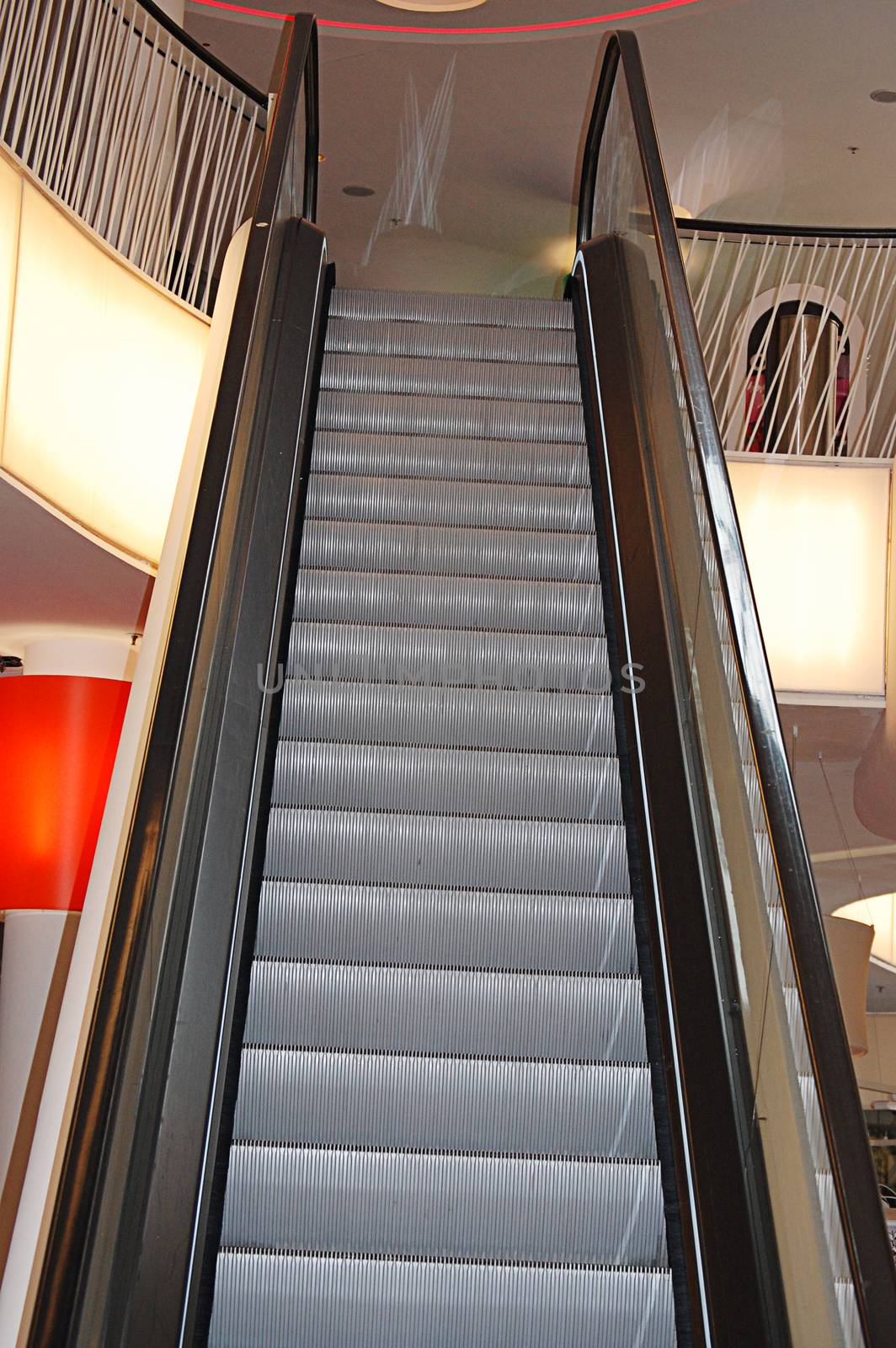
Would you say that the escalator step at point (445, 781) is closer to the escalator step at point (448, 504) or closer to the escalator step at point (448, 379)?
the escalator step at point (448, 504)

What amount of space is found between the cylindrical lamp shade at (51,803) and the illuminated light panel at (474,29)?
5752 mm

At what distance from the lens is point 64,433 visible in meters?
5.04

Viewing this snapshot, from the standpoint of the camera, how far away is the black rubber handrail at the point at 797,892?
167 cm

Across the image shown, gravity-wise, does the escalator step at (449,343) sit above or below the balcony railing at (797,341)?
below

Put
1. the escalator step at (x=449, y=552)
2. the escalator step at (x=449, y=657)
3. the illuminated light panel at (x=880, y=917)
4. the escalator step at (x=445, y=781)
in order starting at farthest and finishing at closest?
the illuminated light panel at (x=880, y=917)
the escalator step at (x=449, y=552)
the escalator step at (x=449, y=657)
the escalator step at (x=445, y=781)

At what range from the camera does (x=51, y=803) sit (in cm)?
534

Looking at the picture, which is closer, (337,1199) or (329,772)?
(337,1199)

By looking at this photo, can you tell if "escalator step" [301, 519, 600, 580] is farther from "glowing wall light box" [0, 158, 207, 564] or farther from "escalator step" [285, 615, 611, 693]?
"glowing wall light box" [0, 158, 207, 564]

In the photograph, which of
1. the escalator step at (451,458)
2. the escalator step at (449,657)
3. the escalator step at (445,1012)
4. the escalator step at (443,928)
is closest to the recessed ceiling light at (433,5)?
the escalator step at (451,458)

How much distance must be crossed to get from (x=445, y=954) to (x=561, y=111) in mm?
8454

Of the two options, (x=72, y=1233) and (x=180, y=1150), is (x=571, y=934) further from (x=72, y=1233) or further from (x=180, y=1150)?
(x=72, y=1233)

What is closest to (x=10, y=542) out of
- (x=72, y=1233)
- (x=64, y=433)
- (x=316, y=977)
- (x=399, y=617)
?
(x=64, y=433)

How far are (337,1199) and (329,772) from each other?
124cm

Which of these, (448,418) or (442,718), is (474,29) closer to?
(448,418)
